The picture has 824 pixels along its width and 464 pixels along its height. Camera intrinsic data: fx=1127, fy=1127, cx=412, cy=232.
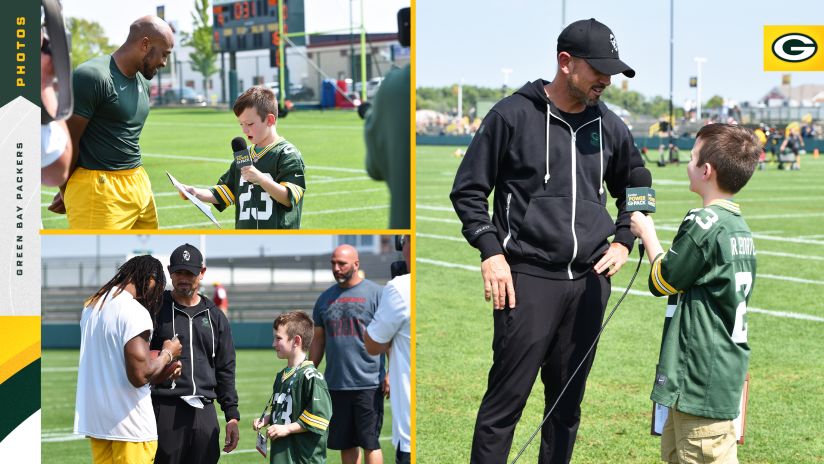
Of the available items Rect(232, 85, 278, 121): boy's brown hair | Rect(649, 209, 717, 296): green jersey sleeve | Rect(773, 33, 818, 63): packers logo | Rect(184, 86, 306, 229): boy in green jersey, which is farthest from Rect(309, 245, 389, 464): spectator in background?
Rect(773, 33, 818, 63): packers logo

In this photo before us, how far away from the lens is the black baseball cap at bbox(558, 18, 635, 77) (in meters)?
4.50

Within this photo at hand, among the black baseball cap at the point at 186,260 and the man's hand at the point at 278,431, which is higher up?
the black baseball cap at the point at 186,260

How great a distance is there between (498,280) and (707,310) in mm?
848

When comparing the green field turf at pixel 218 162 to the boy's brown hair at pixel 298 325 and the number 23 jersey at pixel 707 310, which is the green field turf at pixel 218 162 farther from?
the number 23 jersey at pixel 707 310

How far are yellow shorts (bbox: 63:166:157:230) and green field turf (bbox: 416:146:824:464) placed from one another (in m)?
2.26

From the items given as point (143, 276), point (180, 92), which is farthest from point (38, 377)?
point (180, 92)

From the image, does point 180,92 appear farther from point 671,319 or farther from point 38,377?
point 671,319

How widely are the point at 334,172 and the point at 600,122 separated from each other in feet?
42.2

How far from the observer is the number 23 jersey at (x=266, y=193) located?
492cm

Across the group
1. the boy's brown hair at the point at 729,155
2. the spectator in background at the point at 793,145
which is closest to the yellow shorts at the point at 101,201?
the boy's brown hair at the point at 729,155

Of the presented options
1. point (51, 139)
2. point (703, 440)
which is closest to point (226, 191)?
point (51, 139)

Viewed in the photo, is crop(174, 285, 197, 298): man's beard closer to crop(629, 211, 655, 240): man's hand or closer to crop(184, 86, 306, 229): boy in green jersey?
crop(184, 86, 306, 229): boy in green jersey

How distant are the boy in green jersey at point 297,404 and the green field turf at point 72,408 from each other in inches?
38.2

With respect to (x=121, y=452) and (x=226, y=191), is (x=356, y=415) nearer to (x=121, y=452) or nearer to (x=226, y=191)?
(x=121, y=452)
